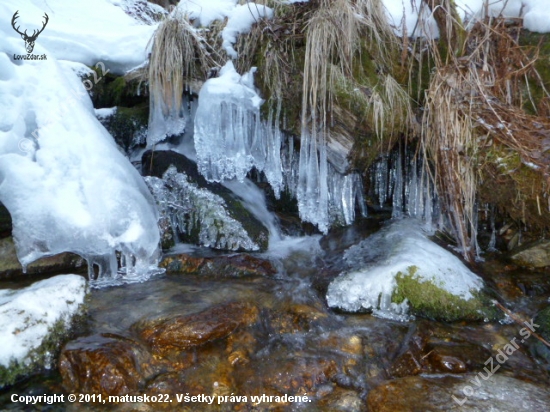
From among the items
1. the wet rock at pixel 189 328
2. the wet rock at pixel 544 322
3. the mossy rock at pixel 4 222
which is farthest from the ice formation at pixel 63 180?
the wet rock at pixel 544 322

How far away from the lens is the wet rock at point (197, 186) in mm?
4148

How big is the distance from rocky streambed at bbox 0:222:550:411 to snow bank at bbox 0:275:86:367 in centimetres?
15

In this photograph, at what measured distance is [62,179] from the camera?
3.34 m

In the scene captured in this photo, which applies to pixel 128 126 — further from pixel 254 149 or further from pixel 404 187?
pixel 404 187

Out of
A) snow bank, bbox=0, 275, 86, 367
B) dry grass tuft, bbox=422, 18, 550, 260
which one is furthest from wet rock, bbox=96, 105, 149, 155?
dry grass tuft, bbox=422, 18, 550, 260

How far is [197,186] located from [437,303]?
2.46 meters

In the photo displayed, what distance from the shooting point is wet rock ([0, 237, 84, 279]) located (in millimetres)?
3381

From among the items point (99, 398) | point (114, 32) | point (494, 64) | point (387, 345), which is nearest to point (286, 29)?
point (494, 64)

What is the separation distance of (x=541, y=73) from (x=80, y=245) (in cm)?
414

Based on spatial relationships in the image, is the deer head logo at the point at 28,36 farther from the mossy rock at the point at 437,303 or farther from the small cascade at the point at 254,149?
the mossy rock at the point at 437,303

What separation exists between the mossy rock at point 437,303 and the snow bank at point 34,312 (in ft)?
7.00

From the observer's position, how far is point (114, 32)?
5656 millimetres

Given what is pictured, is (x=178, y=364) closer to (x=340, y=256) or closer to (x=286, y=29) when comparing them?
(x=340, y=256)

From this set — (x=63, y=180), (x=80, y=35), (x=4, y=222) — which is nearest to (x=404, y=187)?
(x=63, y=180)
